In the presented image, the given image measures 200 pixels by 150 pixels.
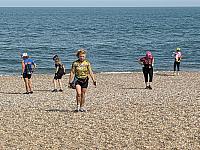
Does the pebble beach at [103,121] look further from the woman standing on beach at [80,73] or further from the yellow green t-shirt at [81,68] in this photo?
the yellow green t-shirt at [81,68]

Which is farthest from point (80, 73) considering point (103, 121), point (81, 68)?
point (103, 121)

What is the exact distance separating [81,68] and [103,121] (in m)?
1.39

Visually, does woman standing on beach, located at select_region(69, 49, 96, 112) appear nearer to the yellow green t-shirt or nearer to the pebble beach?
the yellow green t-shirt

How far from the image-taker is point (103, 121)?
417 inches

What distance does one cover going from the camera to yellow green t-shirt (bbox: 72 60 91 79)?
36.2 ft

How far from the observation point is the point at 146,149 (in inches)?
334

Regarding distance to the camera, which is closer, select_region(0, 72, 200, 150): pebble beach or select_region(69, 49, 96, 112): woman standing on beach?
select_region(0, 72, 200, 150): pebble beach

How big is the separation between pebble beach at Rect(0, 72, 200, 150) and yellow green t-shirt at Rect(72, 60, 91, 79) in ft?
3.27

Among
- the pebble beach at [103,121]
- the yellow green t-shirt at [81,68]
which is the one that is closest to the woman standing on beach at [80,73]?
the yellow green t-shirt at [81,68]

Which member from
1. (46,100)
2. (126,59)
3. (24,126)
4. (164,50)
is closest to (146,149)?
(24,126)

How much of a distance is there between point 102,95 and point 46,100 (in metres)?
2.13

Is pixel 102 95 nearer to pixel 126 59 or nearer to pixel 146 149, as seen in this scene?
pixel 146 149

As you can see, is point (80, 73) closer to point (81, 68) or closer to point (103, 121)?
point (81, 68)

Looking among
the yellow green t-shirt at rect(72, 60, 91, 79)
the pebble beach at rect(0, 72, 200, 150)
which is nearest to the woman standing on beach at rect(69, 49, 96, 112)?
the yellow green t-shirt at rect(72, 60, 91, 79)
